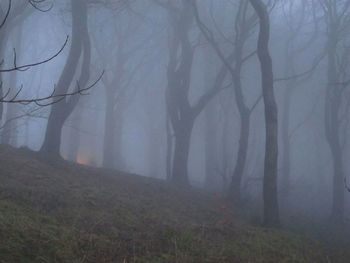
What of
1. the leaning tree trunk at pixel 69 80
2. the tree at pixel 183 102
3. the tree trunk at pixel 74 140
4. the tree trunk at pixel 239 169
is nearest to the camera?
the leaning tree trunk at pixel 69 80

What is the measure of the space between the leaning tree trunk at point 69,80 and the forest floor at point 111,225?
676mm

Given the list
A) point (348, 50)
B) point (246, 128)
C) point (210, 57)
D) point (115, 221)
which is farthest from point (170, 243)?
point (210, 57)

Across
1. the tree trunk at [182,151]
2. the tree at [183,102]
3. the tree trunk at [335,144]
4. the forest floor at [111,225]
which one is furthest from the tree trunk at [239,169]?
the tree trunk at [335,144]

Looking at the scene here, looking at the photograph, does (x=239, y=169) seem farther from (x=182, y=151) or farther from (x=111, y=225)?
(x=111, y=225)

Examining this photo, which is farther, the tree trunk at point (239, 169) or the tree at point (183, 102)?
the tree at point (183, 102)

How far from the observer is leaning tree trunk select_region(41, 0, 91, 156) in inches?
618

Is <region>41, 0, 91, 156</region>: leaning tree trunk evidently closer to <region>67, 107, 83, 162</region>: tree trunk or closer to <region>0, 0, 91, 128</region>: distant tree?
<region>0, 0, 91, 128</region>: distant tree

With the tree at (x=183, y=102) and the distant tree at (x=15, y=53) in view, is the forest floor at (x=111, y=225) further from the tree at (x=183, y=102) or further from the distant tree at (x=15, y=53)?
the tree at (x=183, y=102)

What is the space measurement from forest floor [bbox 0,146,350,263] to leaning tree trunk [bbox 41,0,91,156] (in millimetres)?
676

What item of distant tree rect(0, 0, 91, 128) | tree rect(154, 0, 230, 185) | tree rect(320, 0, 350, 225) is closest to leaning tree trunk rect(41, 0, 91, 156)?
distant tree rect(0, 0, 91, 128)

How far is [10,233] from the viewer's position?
7.18 meters

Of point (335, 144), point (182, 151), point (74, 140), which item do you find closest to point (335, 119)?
point (335, 144)

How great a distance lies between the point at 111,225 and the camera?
9820 mm

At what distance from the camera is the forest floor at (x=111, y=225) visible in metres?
7.38
